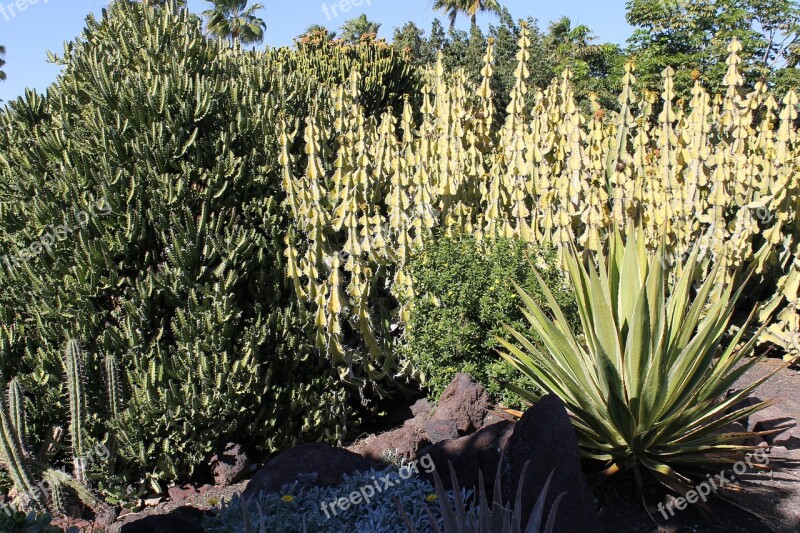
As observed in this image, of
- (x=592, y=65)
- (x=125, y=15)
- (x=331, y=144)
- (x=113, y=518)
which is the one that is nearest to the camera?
(x=113, y=518)

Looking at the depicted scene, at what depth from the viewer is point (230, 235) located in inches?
169

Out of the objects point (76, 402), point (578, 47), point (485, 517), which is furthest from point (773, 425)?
point (578, 47)

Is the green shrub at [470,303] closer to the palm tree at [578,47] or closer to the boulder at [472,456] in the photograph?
the boulder at [472,456]

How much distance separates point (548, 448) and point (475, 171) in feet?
10.6

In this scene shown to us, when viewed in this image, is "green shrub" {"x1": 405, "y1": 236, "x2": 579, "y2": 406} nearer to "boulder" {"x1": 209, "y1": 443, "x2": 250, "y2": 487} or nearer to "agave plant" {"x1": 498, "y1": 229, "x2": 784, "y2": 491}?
"agave plant" {"x1": 498, "y1": 229, "x2": 784, "y2": 491}

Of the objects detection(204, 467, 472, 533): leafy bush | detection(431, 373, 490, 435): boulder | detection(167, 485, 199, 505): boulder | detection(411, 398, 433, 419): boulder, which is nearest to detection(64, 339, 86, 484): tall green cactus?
detection(167, 485, 199, 505): boulder

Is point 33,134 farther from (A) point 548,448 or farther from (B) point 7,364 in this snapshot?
(A) point 548,448

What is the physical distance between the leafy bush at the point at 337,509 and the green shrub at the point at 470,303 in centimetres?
146

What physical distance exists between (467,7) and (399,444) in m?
38.8

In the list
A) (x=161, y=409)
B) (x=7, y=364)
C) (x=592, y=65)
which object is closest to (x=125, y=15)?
(x=7, y=364)

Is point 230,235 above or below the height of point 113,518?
above

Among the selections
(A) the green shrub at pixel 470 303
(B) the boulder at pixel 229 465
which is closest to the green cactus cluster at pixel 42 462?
(B) the boulder at pixel 229 465

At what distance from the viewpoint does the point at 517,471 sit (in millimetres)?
2957

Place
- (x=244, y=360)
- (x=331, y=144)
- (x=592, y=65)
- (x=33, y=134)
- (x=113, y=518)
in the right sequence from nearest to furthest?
(x=113, y=518) → (x=244, y=360) → (x=33, y=134) → (x=331, y=144) → (x=592, y=65)
